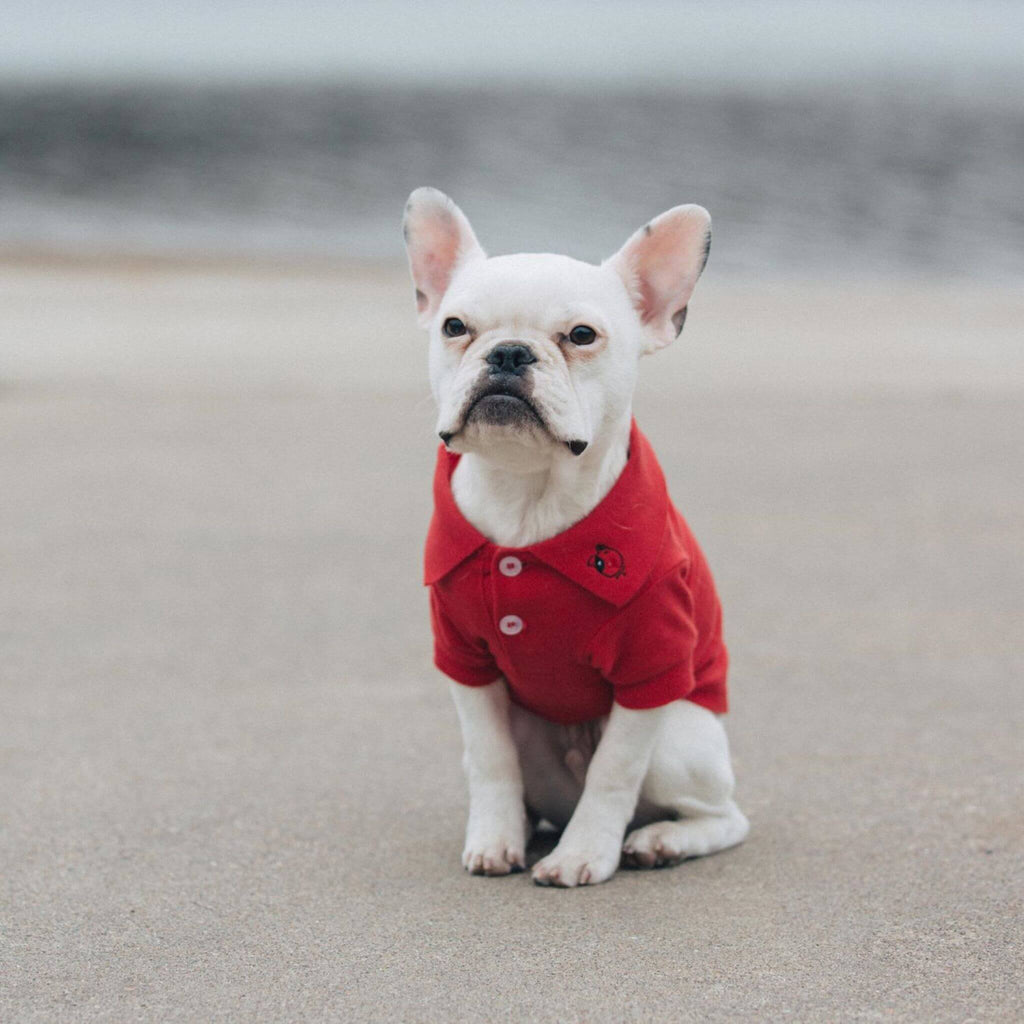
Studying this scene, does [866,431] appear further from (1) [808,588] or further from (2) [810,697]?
(2) [810,697]

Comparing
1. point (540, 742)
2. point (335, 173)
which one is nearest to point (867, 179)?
point (335, 173)

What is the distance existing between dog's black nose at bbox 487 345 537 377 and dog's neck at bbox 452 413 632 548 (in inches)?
9.8

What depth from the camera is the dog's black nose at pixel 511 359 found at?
2938 millimetres

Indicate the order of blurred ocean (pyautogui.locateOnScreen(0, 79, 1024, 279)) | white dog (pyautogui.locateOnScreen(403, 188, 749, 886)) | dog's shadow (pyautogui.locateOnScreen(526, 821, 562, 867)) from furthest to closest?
blurred ocean (pyautogui.locateOnScreen(0, 79, 1024, 279)), dog's shadow (pyautogui.locateOnScreen(526, 821, 562, 867)), white dog (pyautogui.locateOnScreen(403, 188, 749, 886))

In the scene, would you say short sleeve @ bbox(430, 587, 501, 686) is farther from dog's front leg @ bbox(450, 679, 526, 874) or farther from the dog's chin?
the dog's chin

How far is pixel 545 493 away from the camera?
3205mm

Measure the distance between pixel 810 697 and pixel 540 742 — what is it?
132cm

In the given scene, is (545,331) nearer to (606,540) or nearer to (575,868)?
(606,540)

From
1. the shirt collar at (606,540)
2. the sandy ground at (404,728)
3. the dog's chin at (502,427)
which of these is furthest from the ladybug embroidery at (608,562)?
the sandy ground at (404,728)

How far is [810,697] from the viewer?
14.8ft

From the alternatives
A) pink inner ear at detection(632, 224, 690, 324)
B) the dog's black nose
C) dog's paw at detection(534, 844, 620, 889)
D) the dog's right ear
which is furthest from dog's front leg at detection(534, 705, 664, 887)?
the dog's right ear

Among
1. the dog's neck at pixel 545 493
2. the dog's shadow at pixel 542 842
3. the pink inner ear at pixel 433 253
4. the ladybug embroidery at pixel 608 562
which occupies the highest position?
the pink inner ear at pixel 433 253

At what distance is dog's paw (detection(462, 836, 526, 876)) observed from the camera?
3.25m

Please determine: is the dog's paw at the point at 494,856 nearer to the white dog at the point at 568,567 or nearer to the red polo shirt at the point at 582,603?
the white dog at the point at 568,567
